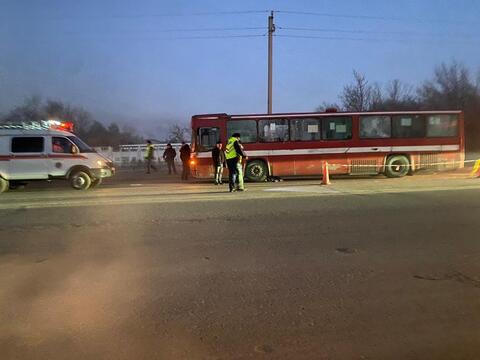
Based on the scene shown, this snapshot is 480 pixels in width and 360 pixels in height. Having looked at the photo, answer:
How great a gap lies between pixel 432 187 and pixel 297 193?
4034 mm

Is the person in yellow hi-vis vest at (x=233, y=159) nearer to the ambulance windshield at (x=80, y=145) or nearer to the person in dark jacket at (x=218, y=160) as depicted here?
the person in dark jacket at (x=218, y=160)

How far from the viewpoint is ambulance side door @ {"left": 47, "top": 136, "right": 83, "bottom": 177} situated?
17234mm

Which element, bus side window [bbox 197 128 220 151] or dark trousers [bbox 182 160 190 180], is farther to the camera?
dark trousers [bbox 182 160 190 180]

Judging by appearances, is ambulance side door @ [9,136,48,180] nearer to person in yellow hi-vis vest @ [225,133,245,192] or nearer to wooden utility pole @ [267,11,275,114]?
person in yellow hi-vis vest @ [225,133,245,192]

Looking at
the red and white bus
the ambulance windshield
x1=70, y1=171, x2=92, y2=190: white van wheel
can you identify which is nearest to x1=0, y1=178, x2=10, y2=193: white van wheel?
x1=70, y1=171, x2=92, y2=190: white van wheel

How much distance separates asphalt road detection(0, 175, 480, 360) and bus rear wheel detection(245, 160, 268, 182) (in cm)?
910

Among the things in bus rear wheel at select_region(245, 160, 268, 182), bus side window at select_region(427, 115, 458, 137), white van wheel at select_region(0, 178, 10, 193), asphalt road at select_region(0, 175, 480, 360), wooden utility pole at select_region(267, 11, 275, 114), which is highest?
wooden utility pole at select_region(267, 11, 275, 114)

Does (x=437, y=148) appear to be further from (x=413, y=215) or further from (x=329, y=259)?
(x=329, y=259)

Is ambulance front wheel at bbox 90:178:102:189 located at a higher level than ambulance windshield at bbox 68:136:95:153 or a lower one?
lower

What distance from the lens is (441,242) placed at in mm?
7387

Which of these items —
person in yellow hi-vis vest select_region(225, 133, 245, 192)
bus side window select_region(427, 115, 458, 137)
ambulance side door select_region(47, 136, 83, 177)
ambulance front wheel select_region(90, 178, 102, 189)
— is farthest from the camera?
bus side window select_region(427, 115, 458, 137)

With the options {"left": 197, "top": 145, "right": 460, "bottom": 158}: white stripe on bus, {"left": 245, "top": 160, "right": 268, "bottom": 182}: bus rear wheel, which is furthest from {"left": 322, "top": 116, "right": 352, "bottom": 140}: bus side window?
{"left": 245, "top": 160, "right": 268, "bottom": 182}: bus rear wheel

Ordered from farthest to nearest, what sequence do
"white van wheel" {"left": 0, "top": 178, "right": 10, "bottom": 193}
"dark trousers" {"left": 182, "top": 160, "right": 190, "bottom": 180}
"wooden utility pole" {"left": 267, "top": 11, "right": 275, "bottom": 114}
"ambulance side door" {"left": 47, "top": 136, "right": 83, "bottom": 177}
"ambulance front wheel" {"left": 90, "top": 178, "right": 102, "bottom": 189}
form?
1. "wooden utility pole" {"left": 267, "top": 11, "right": 275, "bottom": 114}
2. "dark trousers" {"left": 182, "top": 160, "right": 190, "bottom": 180}
3. "ambulance front wheel" {"left": 90, "top": 178, "right": 102, "bottom": 189}
4. "ambulance side door" {"left": 47, "top": 136, "right": 83, "bottom": 177}
5. "white van wheel" {"left": 0, "top": 178, "right": 10, "bottom": 193}

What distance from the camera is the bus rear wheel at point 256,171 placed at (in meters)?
19.7
